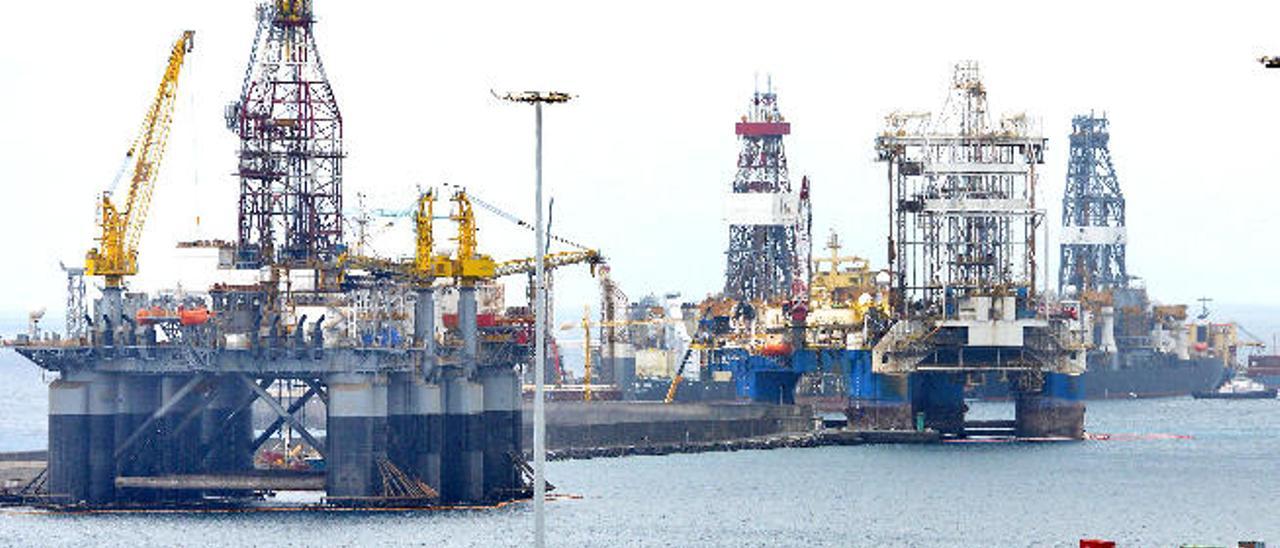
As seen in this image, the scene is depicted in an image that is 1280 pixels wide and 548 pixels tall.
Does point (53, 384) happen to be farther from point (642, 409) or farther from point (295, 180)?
point (642, 409)

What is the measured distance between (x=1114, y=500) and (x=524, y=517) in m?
32.1

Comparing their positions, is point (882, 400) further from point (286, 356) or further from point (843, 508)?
point (286, 356)

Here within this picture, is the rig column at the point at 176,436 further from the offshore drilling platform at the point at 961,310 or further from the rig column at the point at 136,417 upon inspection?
the offshore drilling platform at the point at 961,310

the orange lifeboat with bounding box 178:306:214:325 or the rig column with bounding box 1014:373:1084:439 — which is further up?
the orange lifeboat with bounding box 178:306:214:325

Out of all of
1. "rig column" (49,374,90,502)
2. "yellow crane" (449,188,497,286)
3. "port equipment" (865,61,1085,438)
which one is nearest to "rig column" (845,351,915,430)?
"port equipment" (865,61,1085,438)

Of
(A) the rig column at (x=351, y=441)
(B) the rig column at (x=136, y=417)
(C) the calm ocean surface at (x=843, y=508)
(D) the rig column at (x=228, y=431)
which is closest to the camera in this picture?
(C) the calm ocean surface at (x=843, y=508)

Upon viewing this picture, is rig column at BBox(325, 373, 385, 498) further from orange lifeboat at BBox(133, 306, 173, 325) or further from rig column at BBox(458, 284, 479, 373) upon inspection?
orange lifeboat at BBox(133, 306, 173, 325)

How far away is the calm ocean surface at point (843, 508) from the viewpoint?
113m

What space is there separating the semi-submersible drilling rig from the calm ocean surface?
289 centimetres

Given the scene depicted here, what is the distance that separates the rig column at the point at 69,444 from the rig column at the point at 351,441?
10.4 meters

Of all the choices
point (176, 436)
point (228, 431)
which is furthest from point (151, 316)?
point (228, 431)

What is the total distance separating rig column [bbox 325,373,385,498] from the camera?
382ft

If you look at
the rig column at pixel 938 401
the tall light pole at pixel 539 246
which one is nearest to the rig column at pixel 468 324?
the tall light pole at pixel 539 246

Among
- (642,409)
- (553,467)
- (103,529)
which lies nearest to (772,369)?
(642,409)
